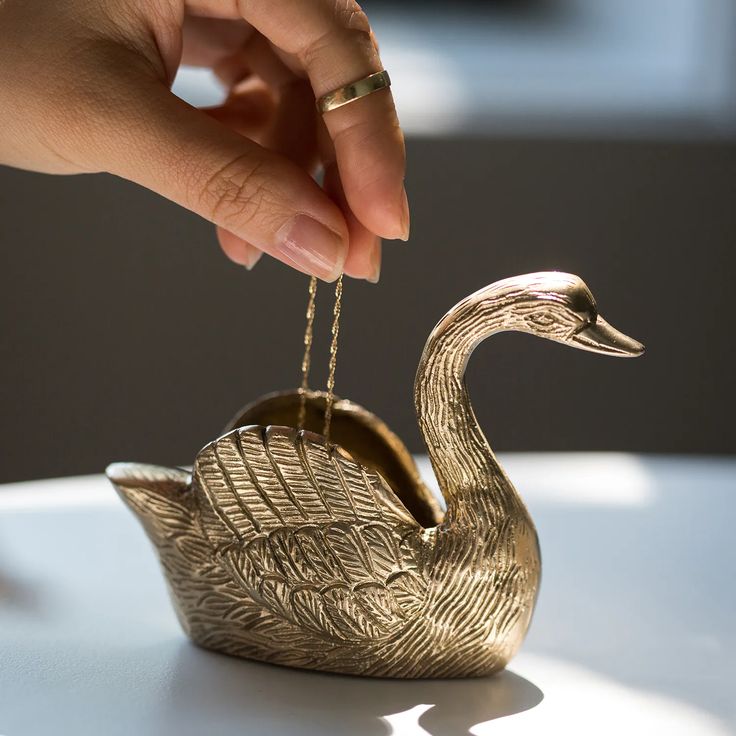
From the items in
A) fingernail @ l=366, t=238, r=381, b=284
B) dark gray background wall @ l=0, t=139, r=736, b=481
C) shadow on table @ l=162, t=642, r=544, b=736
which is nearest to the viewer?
shadow on table @ l=162, t=642, r=544, b=736

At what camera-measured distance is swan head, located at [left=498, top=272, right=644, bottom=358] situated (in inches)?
36.7

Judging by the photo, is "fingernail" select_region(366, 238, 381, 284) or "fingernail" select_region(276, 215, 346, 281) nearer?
"fingernail" select_region(276, 215, 346, 281)

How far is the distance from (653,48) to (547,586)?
7.00 ft

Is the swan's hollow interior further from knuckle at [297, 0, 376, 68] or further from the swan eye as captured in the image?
knuckle at [297, 0, 376, 68]

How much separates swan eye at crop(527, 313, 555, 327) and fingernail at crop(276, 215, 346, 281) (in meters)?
0.17

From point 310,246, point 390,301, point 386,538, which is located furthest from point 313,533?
point 390,301

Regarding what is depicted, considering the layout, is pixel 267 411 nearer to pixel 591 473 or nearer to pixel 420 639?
pixel 420 639

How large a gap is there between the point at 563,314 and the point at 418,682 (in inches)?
13.6

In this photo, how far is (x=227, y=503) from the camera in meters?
0.99

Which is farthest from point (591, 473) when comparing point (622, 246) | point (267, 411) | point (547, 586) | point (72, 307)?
point (72, 307)

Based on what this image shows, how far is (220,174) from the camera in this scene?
3.06 feet

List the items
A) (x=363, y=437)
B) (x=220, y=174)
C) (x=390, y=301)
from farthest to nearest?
1. (x=390, y=301)
2. (x=363, y=437)
3. (x=220, y=174)

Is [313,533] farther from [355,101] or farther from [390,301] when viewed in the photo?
[390,301]

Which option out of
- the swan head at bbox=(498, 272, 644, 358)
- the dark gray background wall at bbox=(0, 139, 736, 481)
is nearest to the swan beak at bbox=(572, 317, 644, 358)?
the swan head at bbox=(498, 272, 644, 358)
